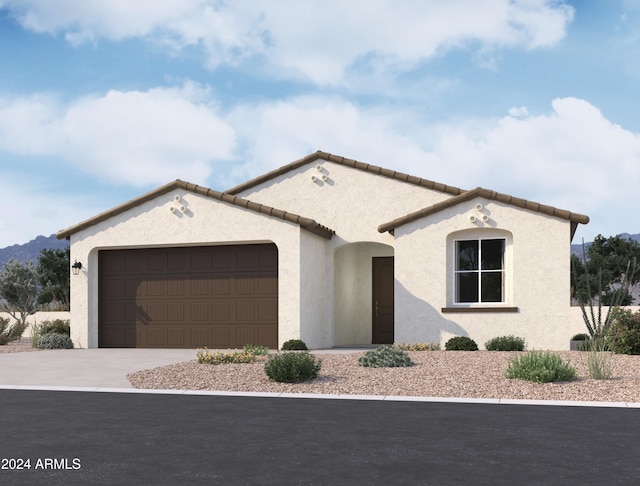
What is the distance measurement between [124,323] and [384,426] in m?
14.2

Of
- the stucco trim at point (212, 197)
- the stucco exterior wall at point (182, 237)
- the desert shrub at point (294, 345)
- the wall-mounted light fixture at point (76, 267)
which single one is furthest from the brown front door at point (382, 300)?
the wall-mounted light fixture at point (76, 267)

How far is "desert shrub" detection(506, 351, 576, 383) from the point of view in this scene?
11992mm

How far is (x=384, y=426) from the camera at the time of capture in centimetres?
857

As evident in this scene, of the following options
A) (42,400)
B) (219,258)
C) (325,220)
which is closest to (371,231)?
(325,220)

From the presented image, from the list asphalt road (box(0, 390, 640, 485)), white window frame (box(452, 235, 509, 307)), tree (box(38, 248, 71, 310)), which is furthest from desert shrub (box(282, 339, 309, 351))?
tree (box(38, 248, 71, 310))

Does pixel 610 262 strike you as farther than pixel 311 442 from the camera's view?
Yes

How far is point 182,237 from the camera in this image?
20.3m

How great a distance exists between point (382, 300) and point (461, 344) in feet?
14.9

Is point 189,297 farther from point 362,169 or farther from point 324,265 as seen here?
point 362,169

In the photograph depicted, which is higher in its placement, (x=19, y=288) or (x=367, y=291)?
(x=367, y=291)

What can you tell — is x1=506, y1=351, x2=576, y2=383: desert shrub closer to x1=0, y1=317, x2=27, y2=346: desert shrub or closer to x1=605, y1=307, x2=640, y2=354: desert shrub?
x1=605, y1=307, x2=640, y2=354: desert shrub

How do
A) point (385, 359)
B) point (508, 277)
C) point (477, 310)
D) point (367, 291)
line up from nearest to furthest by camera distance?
point (385, 359)
point (477, 310)
point (508, 277)
point (367, 291)

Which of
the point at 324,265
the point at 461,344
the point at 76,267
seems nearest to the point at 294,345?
the point at 324,265

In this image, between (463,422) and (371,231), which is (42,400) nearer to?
(463,422)
